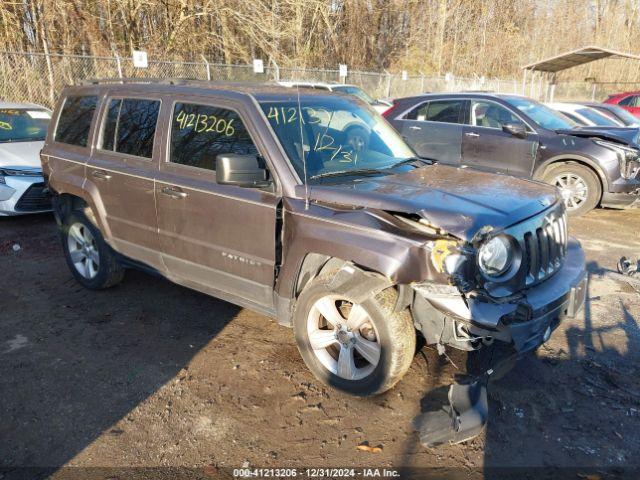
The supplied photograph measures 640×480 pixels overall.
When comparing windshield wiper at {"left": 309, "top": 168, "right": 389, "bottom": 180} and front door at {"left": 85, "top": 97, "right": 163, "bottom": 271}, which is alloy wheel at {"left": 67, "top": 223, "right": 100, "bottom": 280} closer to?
front door at {"left": 85, "top": 97, "right": 163, "bottom": 271}

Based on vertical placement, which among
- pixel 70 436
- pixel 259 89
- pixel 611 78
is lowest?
pixel 70 436

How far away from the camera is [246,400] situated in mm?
3326

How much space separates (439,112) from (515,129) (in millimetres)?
1586

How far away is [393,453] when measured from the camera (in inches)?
113

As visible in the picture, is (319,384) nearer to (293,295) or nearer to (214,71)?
(293,295)

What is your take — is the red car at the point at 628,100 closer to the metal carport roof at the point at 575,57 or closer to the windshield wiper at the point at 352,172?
the metal carport roof at the point at 575,57

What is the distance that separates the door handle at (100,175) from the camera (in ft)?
14.3

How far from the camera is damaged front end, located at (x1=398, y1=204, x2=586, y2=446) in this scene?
8.97 ft

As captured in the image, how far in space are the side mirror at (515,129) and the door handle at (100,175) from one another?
561 cm

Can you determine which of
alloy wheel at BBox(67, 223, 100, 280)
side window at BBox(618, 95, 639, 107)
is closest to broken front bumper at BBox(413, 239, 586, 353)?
alloy wheel at BBox(67, 223, 100, 280)

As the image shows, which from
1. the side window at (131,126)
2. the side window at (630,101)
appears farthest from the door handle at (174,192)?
the side window at (630,101)

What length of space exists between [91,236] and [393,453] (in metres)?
3.56

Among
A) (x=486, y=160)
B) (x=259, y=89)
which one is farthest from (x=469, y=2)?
(x=259, y=89)

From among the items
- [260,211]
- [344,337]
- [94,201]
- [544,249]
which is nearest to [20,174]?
[94,201]
